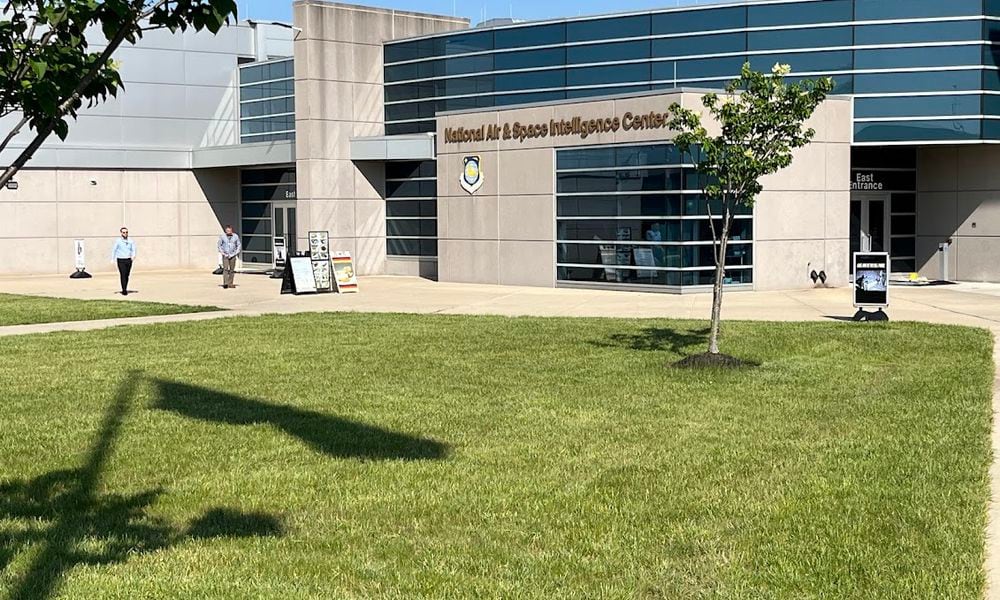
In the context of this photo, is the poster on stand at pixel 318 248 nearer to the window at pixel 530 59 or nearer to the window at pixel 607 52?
the window at pixel 530 59

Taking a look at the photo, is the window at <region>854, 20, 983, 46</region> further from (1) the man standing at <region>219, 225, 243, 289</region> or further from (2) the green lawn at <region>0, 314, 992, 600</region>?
(1) the man standing at <region>219, 225, 243, 289</region>

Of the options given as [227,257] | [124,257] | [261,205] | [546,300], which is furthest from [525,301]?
[261,205]

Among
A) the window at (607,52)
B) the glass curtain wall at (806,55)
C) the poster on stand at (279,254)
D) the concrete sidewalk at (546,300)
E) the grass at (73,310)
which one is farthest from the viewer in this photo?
the poster on stand at (279,254)

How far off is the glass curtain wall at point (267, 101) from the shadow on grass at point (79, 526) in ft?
100

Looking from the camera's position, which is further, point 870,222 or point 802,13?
point 870,222

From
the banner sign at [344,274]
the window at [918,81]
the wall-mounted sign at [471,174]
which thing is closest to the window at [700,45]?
the window at [918,81]

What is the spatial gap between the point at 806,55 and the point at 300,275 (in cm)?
1303

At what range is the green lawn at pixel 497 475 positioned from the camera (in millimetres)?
6191

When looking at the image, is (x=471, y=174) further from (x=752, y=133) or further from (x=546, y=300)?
(x=752, y=133)

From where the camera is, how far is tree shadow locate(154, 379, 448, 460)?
9.40m

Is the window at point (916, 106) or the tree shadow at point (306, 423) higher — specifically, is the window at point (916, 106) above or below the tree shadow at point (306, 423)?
above

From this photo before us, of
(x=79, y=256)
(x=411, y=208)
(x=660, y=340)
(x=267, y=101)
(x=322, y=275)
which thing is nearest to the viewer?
(x=660, y=340)

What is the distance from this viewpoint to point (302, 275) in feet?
93.3

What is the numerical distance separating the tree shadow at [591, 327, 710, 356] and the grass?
376 inches
